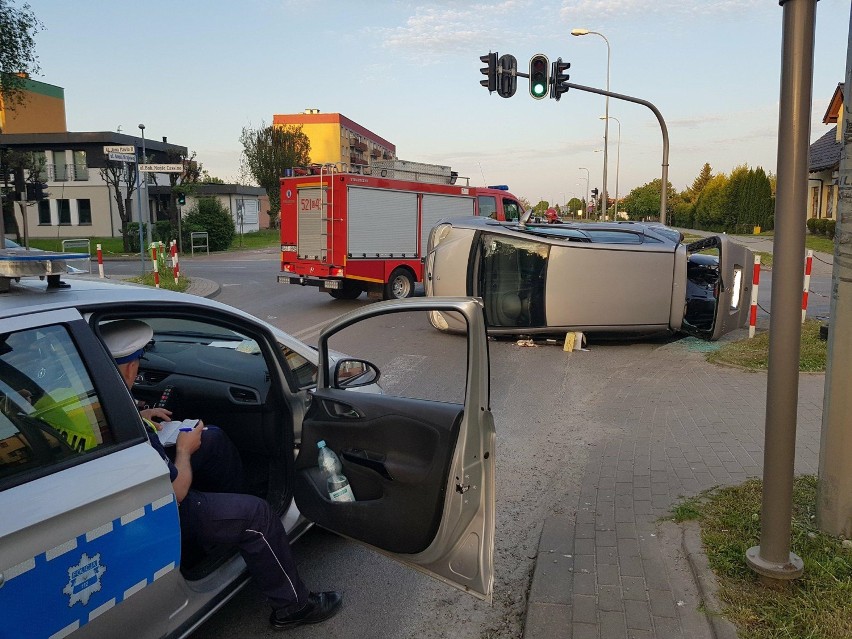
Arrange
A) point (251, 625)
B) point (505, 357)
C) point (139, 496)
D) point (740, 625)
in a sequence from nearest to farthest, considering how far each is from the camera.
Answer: point (139, 496) < point (740, 625) < point (251, 625) < point (505, 357)

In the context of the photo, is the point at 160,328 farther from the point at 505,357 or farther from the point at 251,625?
the point at 505,357

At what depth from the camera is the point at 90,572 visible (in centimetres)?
216

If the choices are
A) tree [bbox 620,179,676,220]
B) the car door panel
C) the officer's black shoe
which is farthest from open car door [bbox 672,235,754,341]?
tree [bbox 620,179,676,220]

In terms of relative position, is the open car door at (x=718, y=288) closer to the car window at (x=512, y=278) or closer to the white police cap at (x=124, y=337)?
the car window at (x=512, y=278)

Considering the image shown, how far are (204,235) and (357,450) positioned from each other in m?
34.9

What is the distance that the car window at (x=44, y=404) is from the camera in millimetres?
2172

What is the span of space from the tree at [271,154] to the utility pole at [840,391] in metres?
56.6

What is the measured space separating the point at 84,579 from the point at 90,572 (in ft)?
0.09

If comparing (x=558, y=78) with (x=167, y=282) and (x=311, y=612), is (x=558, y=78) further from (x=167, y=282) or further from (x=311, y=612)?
(x=311, y=612)

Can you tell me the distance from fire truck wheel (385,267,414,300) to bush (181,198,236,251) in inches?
889

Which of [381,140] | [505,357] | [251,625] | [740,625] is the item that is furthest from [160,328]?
[381,140]

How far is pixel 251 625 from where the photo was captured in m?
3.21

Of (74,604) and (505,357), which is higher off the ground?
(74,604)

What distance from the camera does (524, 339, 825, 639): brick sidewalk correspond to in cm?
317
